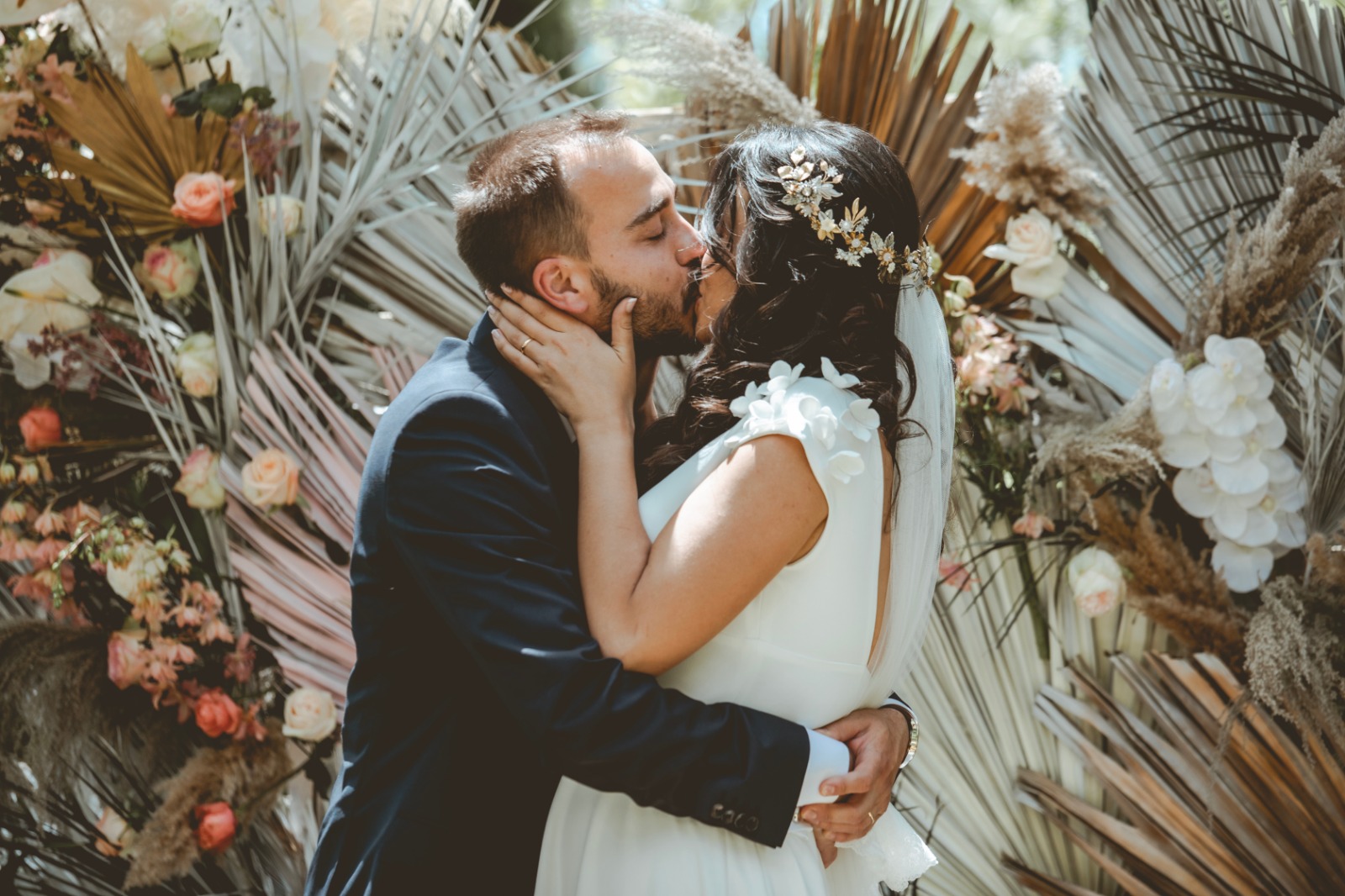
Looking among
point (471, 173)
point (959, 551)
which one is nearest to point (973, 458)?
point (959, 551)

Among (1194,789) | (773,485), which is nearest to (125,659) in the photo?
(773,485)

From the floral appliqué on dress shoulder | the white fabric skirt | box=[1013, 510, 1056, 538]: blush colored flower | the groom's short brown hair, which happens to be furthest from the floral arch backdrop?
the white fabric skirt

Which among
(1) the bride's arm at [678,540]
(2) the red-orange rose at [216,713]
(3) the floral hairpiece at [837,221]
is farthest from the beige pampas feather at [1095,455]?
→ (2) the red-orange rose at [216,713]

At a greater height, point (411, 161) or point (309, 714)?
point (411, 161)

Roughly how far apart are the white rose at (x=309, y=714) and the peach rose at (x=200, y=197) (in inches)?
47.1

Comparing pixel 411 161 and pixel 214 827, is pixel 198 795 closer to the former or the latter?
pixel 214 827

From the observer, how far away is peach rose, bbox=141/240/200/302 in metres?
3.02

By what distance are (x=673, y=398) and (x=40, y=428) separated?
1.58 m

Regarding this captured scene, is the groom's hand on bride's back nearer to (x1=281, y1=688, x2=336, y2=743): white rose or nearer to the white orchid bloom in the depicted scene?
the white orchid bloom

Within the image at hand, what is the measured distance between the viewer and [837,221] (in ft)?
6.91

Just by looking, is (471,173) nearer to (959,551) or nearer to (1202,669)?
(959,551)

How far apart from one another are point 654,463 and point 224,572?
148 cm

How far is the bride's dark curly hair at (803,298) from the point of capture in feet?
6.90

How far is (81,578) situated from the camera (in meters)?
2.92
